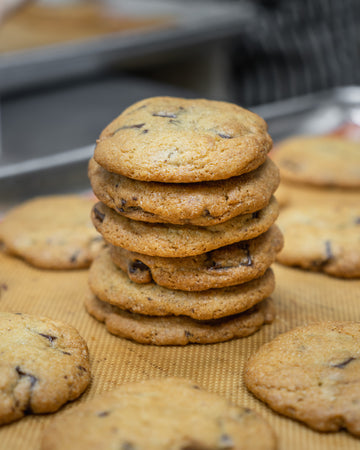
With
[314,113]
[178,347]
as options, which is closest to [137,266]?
[178,347]

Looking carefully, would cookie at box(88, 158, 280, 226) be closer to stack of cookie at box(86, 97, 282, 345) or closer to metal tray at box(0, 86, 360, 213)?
stack of cookie at box(86, 97, 282, 345)

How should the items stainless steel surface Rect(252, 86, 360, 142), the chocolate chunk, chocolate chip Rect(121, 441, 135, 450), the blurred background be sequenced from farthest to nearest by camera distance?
stainless steel surface Rect(252, 86, 360, 142), the blurred background, the chocolate chunk, chocolate chip Rect(121, 441, 135, 450)

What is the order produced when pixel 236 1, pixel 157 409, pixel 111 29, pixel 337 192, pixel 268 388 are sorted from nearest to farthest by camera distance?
pixel 157 409, pixel 268 388, pixel 337 192, pixel 111 29, pixel 236 1

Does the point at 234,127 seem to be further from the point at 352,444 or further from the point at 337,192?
the point at 337,192

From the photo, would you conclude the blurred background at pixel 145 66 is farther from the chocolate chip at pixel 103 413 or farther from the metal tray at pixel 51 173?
the chocolate chip at pixel 103 413

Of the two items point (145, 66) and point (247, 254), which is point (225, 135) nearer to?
point (247, 254)

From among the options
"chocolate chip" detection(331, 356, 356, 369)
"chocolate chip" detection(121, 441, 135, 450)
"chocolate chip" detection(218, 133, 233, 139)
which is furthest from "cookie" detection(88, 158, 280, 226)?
"chocolate chip" detection(121, 441, 135, 450)

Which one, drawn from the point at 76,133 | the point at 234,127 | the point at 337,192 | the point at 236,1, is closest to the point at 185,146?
the point at 234,127
